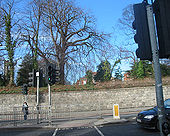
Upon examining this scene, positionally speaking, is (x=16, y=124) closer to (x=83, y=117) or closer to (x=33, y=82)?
(x=33, y=82)

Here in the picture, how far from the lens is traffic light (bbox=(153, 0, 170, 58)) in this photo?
2.87 metres

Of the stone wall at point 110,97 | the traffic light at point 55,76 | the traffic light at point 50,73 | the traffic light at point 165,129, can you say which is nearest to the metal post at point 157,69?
the traffic light at point 165,129

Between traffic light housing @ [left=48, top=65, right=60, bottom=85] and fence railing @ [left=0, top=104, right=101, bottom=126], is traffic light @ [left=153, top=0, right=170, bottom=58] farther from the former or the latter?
fence railing @ [left=0, top=104, right=101, bottom=126]

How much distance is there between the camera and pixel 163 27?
2.94 metres

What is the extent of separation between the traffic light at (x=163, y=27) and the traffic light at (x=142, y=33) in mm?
207

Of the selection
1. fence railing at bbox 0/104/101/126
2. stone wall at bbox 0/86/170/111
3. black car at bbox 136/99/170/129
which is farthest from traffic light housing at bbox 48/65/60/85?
stone wall at bbox 0/86/170/111

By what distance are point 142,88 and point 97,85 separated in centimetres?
597

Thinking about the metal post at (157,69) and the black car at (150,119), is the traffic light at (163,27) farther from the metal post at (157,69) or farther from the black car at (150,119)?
the black car at (150,119)

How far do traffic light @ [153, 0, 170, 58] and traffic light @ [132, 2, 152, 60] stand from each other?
21 centimetres

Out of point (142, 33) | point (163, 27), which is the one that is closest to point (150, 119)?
point (142, 33)

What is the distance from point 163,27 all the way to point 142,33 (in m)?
0.39

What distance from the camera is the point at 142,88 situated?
22578mm

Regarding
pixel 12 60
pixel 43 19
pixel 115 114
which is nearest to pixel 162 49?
pixel 115 114

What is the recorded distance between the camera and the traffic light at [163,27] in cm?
287
